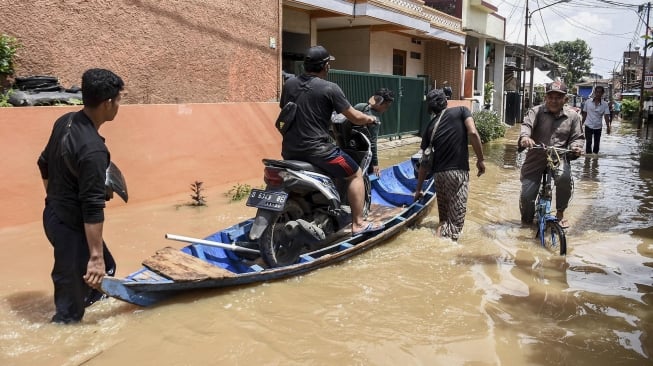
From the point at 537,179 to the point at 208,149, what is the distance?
4.82 metres

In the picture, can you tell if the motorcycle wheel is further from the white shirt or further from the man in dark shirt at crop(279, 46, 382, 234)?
the white shirt

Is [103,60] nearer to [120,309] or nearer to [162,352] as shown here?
[120,309]

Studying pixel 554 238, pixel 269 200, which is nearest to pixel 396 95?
pixel 554 238

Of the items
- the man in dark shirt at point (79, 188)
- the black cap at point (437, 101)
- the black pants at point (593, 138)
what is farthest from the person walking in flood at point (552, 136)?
the black pants at point (593, 138)

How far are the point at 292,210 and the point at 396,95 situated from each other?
10812mm

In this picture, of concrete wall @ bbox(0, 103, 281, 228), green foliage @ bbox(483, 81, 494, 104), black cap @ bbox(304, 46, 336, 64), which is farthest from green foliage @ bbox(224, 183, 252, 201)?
green foliage @ bbox(483, 81, 494, 104)

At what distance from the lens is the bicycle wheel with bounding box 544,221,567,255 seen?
559cm

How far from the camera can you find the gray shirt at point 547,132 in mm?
6086

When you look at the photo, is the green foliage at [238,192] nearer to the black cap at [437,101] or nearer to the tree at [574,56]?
the black cap at [437,101]

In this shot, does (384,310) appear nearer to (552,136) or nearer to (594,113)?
(552,136)

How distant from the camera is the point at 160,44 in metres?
8.11

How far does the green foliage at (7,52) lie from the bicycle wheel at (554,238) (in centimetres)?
643

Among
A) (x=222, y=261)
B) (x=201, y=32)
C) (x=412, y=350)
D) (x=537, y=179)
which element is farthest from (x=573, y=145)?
(x=201, y=32)

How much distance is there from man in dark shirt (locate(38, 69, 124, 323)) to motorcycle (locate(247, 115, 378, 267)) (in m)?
1.49
